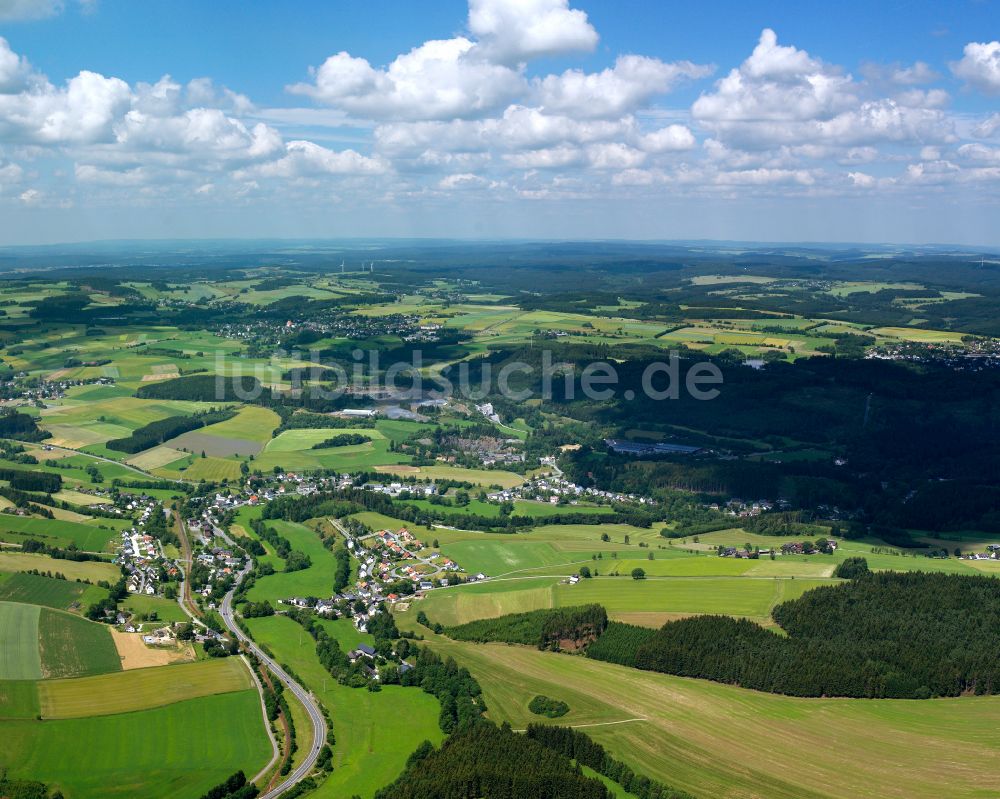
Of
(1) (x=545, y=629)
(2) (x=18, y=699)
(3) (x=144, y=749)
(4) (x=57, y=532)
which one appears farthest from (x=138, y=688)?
(4) (x=57, y=532)

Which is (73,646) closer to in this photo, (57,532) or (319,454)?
(57,532)

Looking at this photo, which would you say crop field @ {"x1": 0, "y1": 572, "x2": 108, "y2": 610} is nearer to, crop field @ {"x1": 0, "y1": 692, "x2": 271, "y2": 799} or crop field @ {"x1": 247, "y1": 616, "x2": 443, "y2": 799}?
crop field @ {"x1": 247, "y1": 616, "x2": 443, "y2": 799}

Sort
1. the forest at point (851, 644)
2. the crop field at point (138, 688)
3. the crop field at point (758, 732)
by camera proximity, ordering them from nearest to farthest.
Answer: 1. the crop field at point (758, 732)
2. the crop field at point (138, 688)
3. the forest at point (851, 644)

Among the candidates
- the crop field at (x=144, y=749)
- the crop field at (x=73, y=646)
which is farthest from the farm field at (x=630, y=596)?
the crop field at (x=73, y=646)

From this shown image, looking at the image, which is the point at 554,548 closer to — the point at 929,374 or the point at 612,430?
the point at 612,430

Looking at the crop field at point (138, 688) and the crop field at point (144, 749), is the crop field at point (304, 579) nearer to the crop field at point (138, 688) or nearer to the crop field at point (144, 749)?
the crop field at point (138, 688)

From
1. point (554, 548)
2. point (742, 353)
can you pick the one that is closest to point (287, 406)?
point (554, 548)
